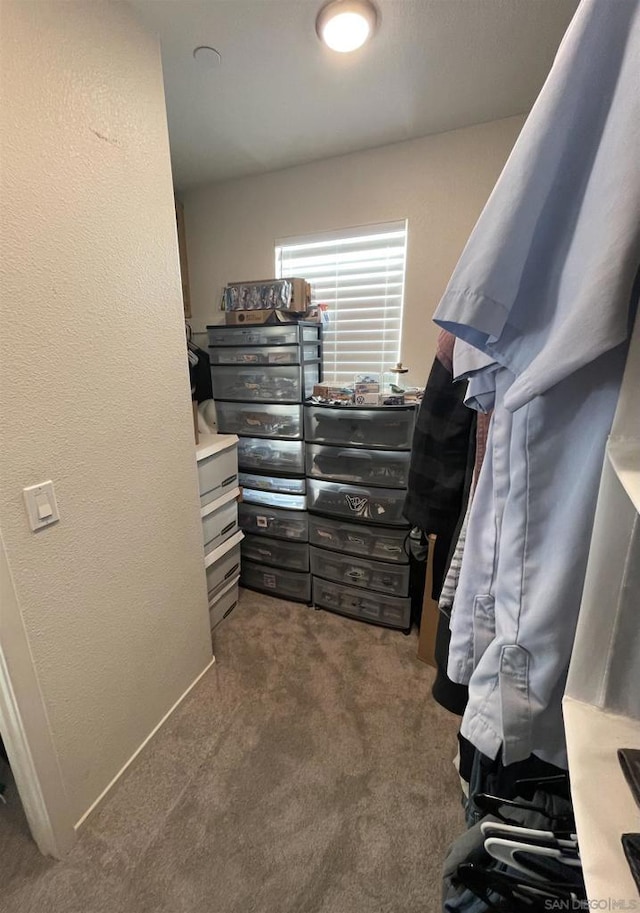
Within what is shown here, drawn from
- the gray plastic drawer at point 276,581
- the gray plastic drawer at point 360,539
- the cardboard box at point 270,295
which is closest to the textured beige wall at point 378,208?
the cardboard box at point 270,295

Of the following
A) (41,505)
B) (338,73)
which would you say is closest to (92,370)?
(41,505)

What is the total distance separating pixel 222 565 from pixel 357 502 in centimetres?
77

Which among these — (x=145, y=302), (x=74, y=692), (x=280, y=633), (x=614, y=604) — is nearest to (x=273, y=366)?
(x=145, y=302)

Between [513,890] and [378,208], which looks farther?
[378,208]

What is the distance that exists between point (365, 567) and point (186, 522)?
0.96m

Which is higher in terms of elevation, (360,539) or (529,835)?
(529,835)

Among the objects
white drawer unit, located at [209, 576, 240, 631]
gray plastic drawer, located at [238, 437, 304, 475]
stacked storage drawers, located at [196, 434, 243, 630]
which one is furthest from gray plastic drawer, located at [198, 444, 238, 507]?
white drawer unit, located at [209, 576, 240, 631]

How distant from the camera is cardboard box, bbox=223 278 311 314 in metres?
1.93

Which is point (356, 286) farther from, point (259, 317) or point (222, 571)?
point (222, 571)

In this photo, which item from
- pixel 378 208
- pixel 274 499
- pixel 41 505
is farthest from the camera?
pixel 274 499

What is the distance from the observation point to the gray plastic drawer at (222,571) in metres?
1.82

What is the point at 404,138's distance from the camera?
1730 mm

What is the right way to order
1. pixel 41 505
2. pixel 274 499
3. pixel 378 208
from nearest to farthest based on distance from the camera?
pixel 41 505 < pixel 378 208 < pixel 274 499

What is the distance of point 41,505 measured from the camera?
0.92m
